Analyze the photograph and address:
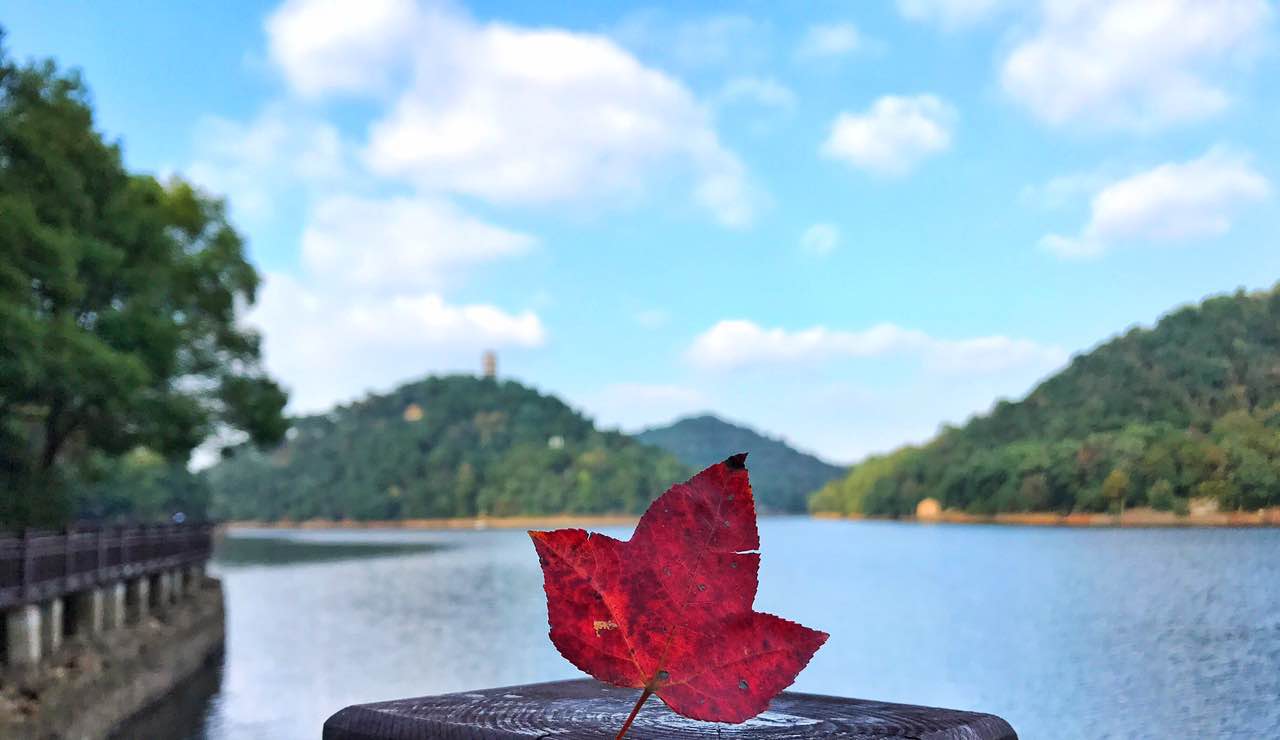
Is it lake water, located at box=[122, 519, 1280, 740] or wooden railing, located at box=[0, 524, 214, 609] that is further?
lake water, located at box=[122, 519, 1280, 740]

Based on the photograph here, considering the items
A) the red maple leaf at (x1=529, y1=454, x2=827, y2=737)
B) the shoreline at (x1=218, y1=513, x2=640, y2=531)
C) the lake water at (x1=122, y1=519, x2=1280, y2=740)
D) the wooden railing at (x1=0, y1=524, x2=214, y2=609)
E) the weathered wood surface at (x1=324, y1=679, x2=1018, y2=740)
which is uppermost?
the red maple leaf at (x1=529, y1=454, x2=827, y2=737)

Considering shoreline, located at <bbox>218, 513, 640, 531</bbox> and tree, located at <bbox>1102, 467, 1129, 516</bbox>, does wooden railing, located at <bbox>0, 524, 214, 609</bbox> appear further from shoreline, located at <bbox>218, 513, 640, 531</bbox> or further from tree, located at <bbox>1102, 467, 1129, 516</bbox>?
shoreline, located at <bbox>218, 513, 640, 531</bbox>

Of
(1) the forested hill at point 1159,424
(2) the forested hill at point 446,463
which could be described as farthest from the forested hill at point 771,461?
(1) the forested hill at point 1159,424

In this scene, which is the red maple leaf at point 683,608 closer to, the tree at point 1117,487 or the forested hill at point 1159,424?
the forested hill at point 1159,424

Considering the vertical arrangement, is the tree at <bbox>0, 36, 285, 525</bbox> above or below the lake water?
above

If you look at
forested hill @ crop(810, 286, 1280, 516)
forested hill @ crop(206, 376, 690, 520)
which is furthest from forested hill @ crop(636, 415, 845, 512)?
forested hill @ crop(810, 286, 1280, 516)

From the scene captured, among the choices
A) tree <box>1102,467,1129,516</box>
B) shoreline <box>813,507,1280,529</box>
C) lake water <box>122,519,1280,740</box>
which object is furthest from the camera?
lake water <box>122,519,1280,740</box>

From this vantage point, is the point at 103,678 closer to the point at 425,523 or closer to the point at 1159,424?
the point at 1159,424
